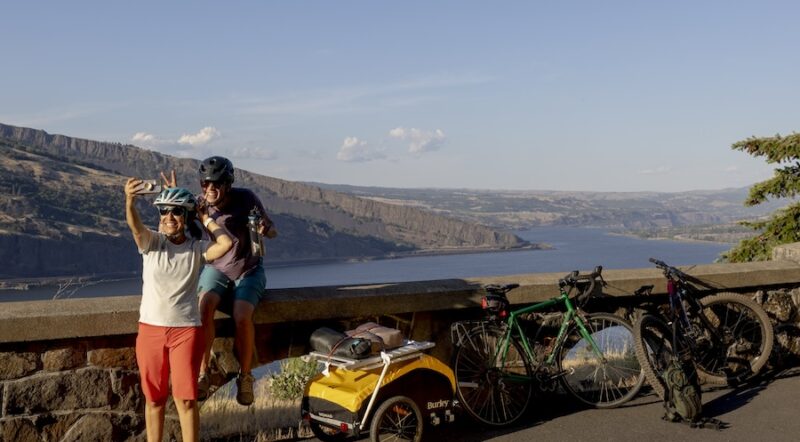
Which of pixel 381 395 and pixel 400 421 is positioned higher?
pixel 381 395

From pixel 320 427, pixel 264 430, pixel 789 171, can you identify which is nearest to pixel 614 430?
pixel 320 427

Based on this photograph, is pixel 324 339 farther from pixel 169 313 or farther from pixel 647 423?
pixel 647 423

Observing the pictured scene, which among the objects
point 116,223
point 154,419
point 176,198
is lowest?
point 116,223

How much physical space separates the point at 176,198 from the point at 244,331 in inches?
41.6

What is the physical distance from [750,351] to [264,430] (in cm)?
452

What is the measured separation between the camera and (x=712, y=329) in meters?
7.04

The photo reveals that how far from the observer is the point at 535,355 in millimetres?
6406

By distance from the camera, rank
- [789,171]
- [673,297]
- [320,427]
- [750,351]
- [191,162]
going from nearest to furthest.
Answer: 1. [320,427]
2. [673,297]
3. [750,351]
4. [789,171]
5. [191,162]

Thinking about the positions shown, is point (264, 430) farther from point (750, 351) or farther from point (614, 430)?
point (750, 351)

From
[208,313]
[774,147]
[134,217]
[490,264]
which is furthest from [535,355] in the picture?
[490,264]

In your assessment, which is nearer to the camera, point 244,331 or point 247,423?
Answer: point 244,331

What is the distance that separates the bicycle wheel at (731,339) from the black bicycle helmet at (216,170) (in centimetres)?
434

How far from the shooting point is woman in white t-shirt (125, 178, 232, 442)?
455 cm

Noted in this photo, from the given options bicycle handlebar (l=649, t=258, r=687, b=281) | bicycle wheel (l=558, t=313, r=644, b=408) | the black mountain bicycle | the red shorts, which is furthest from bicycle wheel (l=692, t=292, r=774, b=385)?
the red shorts
